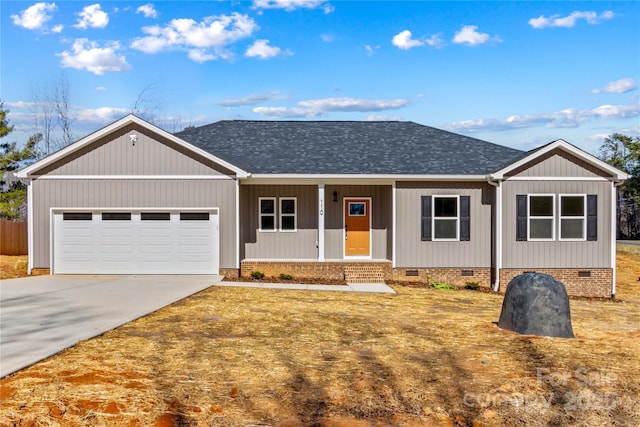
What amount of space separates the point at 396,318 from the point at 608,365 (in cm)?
399

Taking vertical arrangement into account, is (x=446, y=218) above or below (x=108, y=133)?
below

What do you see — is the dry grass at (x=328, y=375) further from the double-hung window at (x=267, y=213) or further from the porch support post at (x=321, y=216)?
the double-hung window at (x=267, y=213)

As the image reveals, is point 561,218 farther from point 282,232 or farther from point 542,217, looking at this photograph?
point 282,232

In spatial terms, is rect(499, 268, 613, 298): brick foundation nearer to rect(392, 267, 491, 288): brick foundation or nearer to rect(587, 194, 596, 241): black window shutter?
rect(587, 194, 596, 241): black window shutter

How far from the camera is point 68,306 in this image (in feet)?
34.6

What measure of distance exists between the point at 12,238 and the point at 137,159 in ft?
37.9

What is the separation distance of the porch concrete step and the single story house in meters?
0.03

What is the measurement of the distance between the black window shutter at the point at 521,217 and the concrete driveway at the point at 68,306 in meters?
8.88

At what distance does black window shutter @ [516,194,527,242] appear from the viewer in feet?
51.9

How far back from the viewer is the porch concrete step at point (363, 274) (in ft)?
52.4

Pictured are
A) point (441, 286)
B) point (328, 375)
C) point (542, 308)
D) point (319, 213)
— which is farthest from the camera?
point (319, 213)

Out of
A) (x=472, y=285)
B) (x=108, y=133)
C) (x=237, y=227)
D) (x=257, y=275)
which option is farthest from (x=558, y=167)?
(x=108, y=133)

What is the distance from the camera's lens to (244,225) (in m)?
17.0

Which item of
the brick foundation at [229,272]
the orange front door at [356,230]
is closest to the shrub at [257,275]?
the brick foundation at [229,272]
